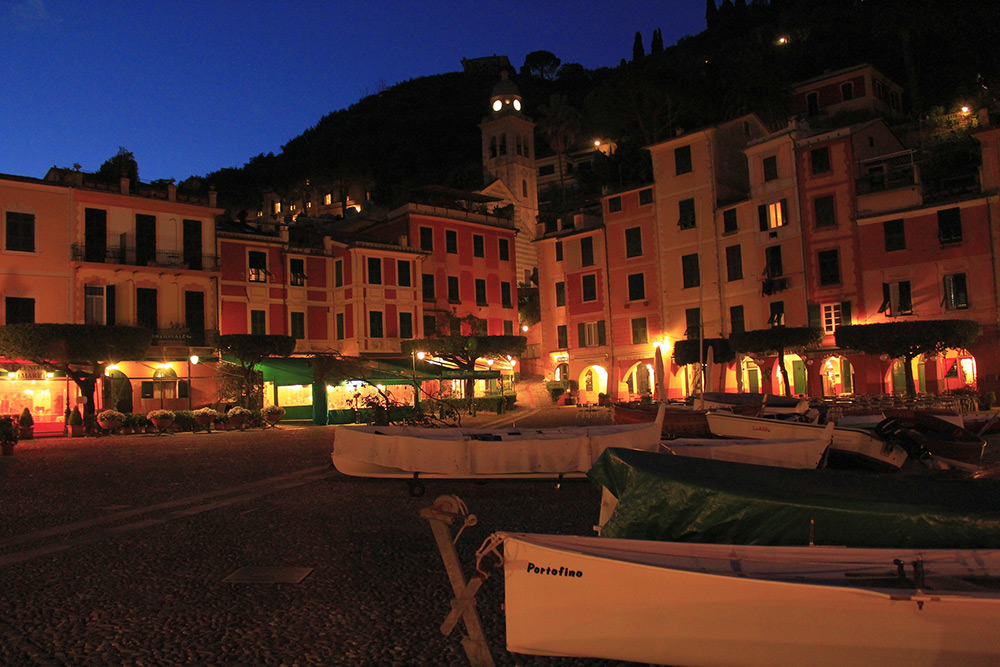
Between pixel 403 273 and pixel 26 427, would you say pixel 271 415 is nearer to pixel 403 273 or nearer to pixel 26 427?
pixel 26 427

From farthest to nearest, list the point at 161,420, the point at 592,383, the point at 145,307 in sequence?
1. the point at 592,383
2. the point at 145,307
3. the point at 161,420

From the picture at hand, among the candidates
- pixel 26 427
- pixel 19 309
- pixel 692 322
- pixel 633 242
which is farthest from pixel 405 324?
pixel 26 427

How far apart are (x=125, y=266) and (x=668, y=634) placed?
33928mm

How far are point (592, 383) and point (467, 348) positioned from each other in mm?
10195

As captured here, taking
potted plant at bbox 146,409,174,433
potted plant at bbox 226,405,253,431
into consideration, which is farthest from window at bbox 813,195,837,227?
potted plant at bbox 146,409,174,433

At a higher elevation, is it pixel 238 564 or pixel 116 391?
pixel 116 391

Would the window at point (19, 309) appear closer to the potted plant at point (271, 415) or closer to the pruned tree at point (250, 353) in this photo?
the pruned tree at point (250, 353)

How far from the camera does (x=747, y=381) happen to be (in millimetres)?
38406

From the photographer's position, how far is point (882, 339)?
91.6 ft

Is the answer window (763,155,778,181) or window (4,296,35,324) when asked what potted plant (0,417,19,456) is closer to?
window (4,296,35,324)

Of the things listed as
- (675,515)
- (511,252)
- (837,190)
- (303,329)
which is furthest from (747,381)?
(675,515)

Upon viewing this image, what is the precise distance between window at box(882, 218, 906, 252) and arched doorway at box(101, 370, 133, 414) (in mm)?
33119

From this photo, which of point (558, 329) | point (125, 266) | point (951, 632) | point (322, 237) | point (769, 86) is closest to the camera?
point (951, 632)

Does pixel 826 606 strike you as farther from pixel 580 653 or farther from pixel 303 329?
pixel 303 329
